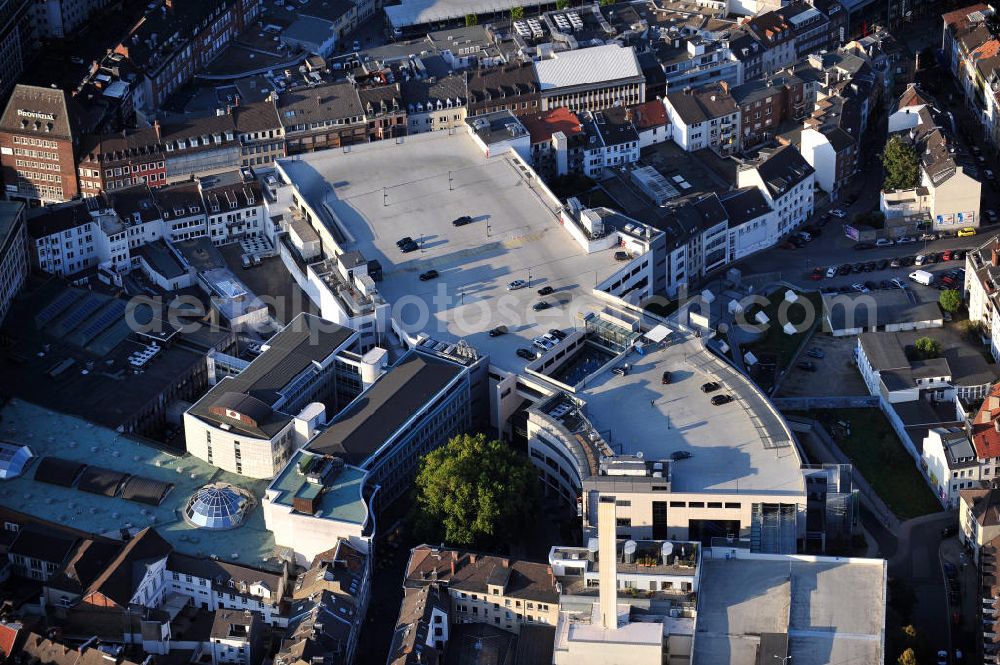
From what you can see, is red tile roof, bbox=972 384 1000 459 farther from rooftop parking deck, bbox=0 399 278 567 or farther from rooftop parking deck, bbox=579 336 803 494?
rooftop parking deck, bbox=0 399 278 567

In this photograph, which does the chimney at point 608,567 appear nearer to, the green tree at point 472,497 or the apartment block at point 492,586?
the apartment block at point 492,586

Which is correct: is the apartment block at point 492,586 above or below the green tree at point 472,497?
below

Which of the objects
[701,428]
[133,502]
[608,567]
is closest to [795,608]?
[608,567]

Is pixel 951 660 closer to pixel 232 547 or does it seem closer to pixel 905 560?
pixel 905 560

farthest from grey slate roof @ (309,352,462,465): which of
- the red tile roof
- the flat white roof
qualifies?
the red tile roof

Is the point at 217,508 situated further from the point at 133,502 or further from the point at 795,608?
the point at 795,608

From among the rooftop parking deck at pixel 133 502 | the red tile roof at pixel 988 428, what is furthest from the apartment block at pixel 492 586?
the red tile roof at pixel 988 428

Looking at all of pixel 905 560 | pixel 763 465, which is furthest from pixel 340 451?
pixel 905 560
